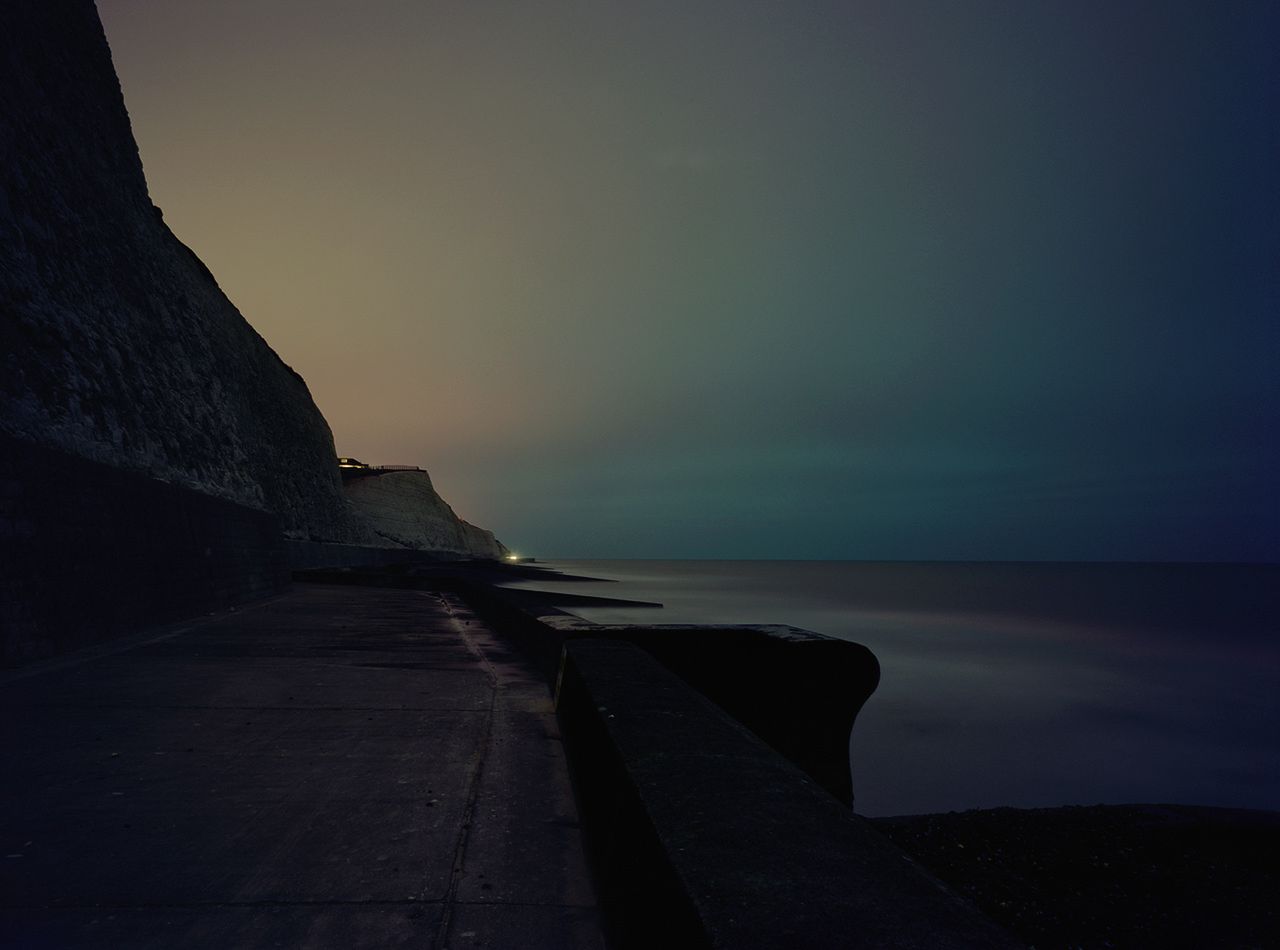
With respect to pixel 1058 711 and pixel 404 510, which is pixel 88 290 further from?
pixel 404 510

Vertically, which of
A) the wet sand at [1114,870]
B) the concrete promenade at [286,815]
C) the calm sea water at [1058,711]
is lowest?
the calm sea water at [1058,711]

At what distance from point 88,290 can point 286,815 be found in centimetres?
1085

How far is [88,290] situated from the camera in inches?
389

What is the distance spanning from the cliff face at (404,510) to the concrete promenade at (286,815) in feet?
182

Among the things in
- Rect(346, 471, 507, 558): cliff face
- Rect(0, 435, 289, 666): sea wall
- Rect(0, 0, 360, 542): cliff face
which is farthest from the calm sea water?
Rect(346, 471, 507, 558): cliff face

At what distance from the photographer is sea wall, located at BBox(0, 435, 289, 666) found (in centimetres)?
575

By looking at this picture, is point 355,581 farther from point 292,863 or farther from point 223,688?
point 292,863

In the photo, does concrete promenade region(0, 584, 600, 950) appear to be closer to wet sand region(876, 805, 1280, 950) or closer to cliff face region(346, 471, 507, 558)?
wet sand region(876, 805, 1280, 950)

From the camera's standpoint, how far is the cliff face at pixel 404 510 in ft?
210

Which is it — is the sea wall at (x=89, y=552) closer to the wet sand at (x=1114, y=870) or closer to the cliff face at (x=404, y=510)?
the wet sand at (x=1114, y=870)

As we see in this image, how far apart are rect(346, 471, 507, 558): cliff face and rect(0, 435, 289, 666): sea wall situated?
48.7m

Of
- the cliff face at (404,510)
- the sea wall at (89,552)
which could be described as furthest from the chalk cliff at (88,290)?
the cliff face at (404,510)

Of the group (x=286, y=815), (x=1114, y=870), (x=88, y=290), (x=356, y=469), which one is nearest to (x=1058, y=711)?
(x=1114, y=870)

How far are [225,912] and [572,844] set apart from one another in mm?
986
